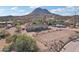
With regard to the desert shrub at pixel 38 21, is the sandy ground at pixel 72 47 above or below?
below

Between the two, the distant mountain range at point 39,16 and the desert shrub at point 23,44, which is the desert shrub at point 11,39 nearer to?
the desert shrub at point 23,44

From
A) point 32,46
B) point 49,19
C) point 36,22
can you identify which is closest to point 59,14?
point 49,19

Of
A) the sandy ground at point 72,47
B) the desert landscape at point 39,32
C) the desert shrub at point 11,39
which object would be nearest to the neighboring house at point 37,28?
the desert landscape at point 39,32

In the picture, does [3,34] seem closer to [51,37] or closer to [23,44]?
[23,44]

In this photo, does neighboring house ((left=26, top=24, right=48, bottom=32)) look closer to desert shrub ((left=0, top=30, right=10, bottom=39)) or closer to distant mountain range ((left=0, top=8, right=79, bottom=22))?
distant mountain range ((left=0, top=8, right=79, bottom=22))

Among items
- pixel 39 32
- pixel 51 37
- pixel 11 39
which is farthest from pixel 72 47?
pixel 11 39

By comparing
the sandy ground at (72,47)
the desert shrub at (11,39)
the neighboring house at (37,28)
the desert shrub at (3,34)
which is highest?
the neighboring house at (37,28)
